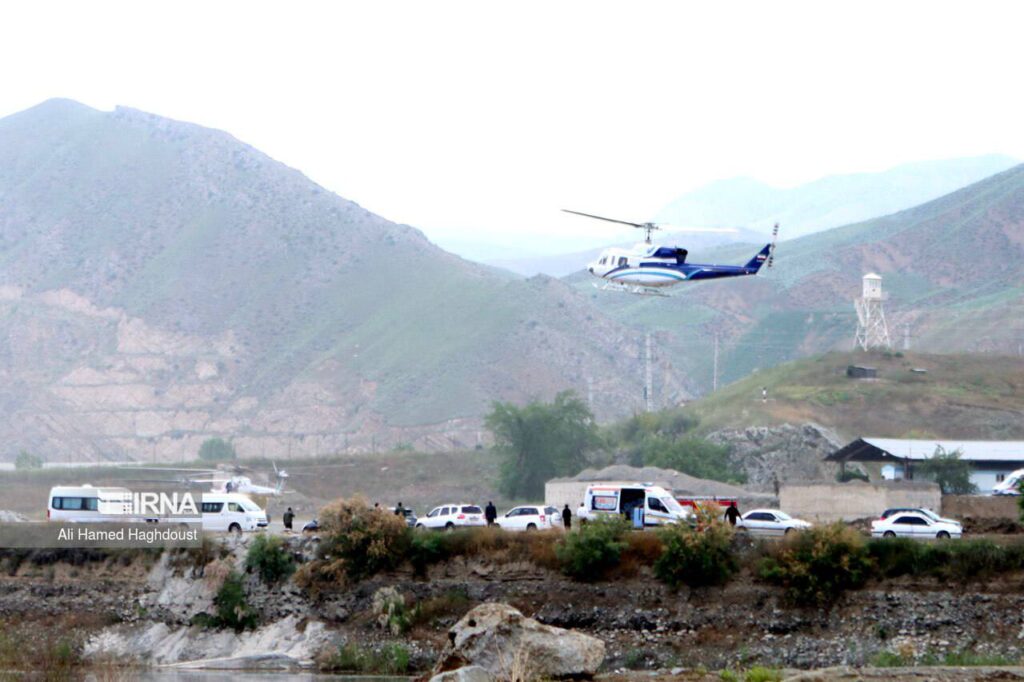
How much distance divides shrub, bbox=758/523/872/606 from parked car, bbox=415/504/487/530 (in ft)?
41.9

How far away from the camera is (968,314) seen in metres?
193

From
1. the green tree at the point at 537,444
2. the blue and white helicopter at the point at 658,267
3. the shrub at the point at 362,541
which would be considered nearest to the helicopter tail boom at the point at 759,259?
the blue and white helicopter at the point at 658,267

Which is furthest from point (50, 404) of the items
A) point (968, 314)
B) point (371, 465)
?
point (968, 314)

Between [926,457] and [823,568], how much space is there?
37583mm

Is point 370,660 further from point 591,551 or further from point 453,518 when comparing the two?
point 453,518

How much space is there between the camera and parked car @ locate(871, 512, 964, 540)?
165 feet

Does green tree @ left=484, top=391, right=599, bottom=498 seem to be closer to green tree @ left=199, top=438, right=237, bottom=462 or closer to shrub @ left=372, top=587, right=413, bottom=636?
green tree @ left=199, top=438, right=237, bottom=462

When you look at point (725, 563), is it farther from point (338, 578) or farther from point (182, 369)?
point (182, 369)

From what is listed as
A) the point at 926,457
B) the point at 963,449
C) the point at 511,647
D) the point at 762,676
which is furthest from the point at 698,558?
the point at 963,449

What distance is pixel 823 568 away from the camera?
46312 mm

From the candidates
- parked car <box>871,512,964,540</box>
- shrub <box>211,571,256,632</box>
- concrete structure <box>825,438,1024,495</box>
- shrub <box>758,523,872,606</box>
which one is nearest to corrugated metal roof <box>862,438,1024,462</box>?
concrete structure <box>825,438,1024,495</box>

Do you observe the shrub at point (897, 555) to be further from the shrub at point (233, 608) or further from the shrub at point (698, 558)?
the shrub at point (233, 608)

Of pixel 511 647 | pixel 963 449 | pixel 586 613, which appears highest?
pixel 963 449

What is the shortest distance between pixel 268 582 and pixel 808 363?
8846 centimetres
